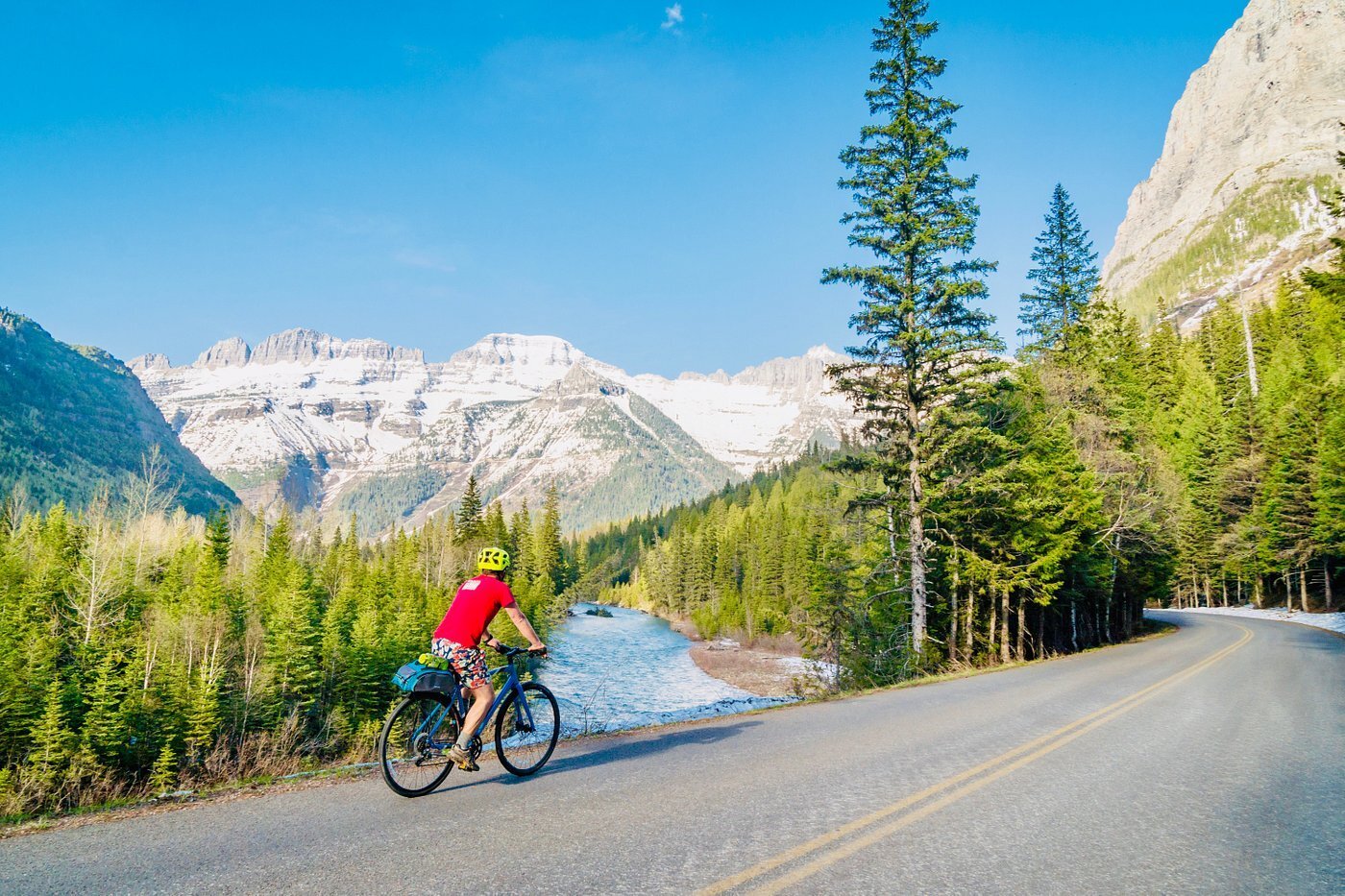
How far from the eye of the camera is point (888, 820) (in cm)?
559

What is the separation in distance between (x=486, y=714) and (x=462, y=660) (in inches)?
23.8

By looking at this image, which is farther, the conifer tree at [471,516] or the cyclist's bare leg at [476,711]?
the conifer tree at [471,516]

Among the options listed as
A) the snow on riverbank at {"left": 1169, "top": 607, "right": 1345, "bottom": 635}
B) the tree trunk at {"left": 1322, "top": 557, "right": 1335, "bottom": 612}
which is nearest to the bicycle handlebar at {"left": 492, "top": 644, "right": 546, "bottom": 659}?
the snow on riverbank at {"left": 1169, "top": 607, "right": 1345, "bottom": 635}

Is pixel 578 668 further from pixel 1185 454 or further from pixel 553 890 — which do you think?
pixel 1185 454

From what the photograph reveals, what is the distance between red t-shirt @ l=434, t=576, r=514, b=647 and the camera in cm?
695

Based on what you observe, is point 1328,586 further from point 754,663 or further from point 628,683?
point 628,683

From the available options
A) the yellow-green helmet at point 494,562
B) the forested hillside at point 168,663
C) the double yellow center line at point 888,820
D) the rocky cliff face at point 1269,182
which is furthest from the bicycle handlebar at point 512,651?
the rocky cliff face at point 1269,182

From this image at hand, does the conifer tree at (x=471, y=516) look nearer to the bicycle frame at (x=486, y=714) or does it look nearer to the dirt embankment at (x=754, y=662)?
the dirt embankment at (x=754, y=662)

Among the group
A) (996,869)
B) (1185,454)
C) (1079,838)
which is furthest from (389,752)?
(1185,454)

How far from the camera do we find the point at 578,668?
149 ft

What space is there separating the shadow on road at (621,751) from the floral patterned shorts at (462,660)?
1009 mm

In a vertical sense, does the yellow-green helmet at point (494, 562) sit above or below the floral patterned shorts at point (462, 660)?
above

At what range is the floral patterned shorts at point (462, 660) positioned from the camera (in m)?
6.91

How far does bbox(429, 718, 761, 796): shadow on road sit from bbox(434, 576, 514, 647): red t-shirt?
1430 millimetres
